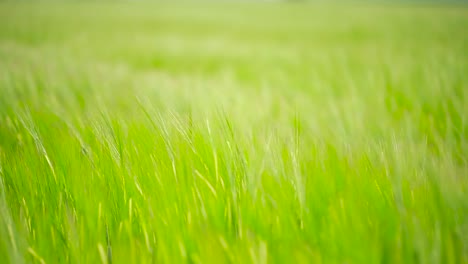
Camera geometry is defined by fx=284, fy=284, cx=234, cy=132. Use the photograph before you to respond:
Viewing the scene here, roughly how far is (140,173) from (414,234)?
22.5 inches

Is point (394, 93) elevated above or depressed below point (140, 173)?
above

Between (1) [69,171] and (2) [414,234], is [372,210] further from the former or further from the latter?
(1) [69,171]

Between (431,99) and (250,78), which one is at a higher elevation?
(250,78)

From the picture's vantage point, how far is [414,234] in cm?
46

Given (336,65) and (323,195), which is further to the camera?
(336,65)

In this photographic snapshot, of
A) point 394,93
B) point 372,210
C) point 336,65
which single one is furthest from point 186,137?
point 336,65

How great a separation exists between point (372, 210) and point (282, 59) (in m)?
3.62

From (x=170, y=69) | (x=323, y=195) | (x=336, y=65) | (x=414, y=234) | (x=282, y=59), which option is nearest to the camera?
(x=414, y=234)

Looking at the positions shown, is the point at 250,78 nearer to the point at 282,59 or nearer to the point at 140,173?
the point at 282,59

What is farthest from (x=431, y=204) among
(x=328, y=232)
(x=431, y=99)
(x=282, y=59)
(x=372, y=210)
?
(x=282, y=59)

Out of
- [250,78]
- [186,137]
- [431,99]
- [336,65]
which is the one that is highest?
[336,65]

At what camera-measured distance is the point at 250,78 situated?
3391 mm

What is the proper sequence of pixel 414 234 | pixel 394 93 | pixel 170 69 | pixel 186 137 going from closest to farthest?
pixel 414 234
pixel 186 137
pixel 394 93
pixel 170 69

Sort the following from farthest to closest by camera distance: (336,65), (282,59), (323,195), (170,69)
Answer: (170,69)
(282,59)
(336,65)
(323,195)
